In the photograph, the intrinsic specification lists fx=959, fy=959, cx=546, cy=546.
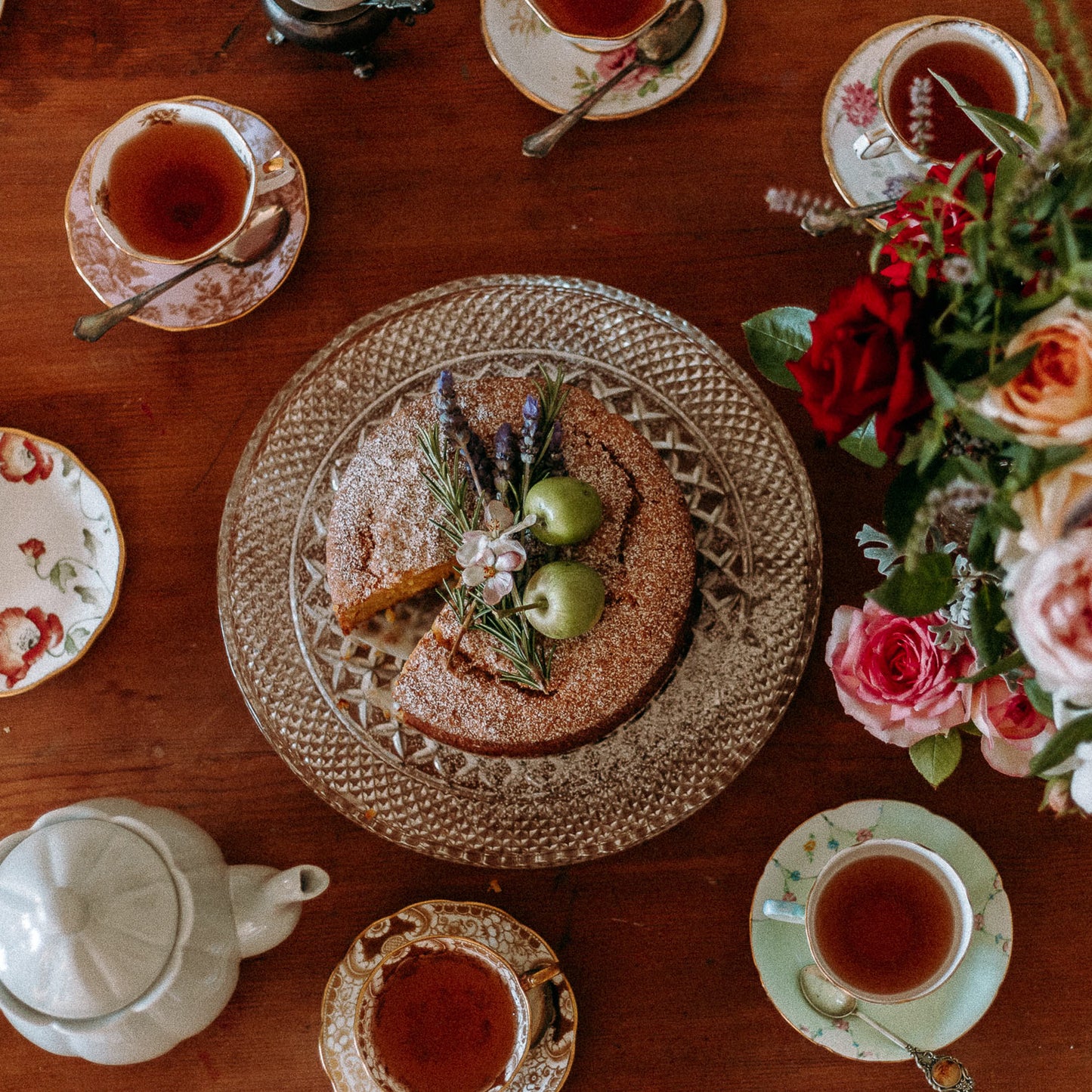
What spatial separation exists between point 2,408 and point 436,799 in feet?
2.77

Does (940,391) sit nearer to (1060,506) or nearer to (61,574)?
(1060,506)

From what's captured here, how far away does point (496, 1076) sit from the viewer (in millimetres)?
1207

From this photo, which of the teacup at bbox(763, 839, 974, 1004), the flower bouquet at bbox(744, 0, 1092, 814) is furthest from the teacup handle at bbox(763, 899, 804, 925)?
the flower bouquet at bbox(744, 0, 1092, 814)

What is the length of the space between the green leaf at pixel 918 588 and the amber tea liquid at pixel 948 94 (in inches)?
26.0

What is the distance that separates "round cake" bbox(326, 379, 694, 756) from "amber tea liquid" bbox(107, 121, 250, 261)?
0.40m

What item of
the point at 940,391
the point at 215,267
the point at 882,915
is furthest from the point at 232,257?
the point at 882,915

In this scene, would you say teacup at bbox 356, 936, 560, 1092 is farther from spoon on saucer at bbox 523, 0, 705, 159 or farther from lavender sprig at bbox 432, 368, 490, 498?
spoon on saucer at bbox 523, 0, 705, 159

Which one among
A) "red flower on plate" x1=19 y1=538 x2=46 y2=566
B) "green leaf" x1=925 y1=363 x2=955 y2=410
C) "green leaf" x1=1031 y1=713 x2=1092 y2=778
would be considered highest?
"green leaf" x1=925 y1=363 x2=955 y2=410

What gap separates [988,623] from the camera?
0.88 meters

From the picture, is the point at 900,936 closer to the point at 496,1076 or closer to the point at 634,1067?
the point at 634,1067

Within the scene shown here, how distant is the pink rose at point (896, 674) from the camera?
1.02 metres

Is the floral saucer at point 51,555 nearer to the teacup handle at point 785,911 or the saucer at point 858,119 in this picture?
the teacup handle at point 785,911

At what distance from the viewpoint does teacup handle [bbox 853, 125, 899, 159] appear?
1.26 m

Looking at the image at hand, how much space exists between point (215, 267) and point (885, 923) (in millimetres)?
1262
